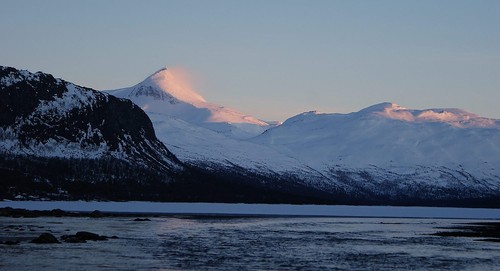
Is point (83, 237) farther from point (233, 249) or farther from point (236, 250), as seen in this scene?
point (236, 250)

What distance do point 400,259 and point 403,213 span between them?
119560 millimetres

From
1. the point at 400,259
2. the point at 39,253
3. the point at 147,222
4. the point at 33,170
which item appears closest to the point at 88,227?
the point at 147,222

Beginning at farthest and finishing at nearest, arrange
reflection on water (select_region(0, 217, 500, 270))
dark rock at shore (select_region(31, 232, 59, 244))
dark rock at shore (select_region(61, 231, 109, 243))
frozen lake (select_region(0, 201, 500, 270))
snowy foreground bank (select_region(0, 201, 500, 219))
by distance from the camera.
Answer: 1. snowy foreground bank (select_region(0, 201, 500, 219))
2. dark rock at shore (select_region(61, 231, 109, 243))
3. dark rock at shore (select_region(31, 232, 59, 244))
4. frozen lake (select_region(0, 201, 500, 270))
5. reflection on water (select_region(0, 217, 500, 270))

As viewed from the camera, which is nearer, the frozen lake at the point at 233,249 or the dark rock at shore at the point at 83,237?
the frozen lake at the point at 233,249

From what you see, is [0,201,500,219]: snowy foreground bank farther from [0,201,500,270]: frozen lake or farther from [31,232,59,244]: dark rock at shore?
[31,232,59,244]: dark rock at shore

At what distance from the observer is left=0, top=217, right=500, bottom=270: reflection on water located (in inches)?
2329

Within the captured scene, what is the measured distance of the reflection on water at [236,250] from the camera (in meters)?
59.2

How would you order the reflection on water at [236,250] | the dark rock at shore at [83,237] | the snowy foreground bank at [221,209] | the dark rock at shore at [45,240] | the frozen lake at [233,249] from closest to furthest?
1. the reflection on water at [236,250]
2. the frozen lake at [233,249]
3. the dark rock at shore at [45,240]
4. the dark rock at shore at [83,237]
5. the snowy foreground bank at [221,209]

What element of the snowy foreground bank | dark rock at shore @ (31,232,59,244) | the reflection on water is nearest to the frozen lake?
the reflection on water

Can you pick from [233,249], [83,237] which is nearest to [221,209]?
[83,237]

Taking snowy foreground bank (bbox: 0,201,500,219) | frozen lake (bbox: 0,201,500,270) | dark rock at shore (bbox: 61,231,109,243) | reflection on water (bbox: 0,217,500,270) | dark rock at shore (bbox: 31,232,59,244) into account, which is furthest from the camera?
snowy foreground bank (bbox: 0,201,500,219)

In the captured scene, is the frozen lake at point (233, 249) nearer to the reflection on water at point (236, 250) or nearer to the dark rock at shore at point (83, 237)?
the reflection on water at point (236, 250)

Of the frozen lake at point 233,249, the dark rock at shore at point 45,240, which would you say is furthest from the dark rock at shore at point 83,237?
the dark rock at shore at point 45,240

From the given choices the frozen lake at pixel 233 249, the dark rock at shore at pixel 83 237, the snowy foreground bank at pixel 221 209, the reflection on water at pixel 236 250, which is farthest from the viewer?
the snowy foreground bank at pixel 221 209
